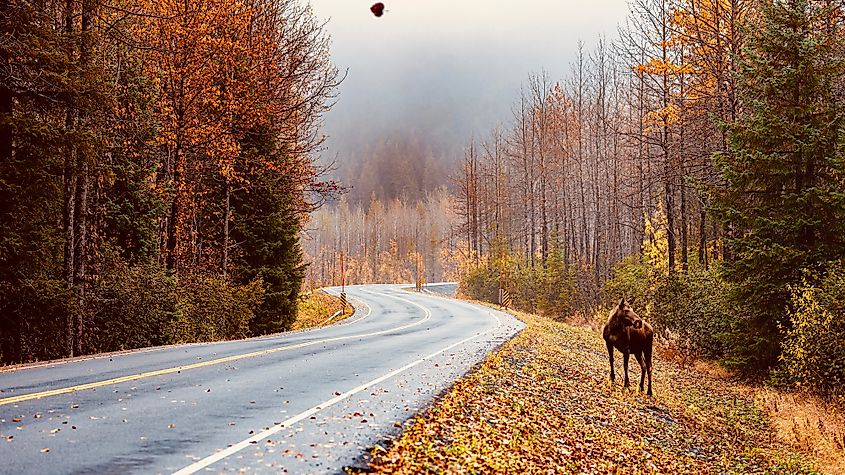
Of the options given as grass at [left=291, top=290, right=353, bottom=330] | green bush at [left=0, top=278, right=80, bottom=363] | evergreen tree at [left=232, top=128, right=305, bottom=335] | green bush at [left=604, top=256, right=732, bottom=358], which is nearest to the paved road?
Result: green bush at [left=0, top=278, right=80, bottom=363]

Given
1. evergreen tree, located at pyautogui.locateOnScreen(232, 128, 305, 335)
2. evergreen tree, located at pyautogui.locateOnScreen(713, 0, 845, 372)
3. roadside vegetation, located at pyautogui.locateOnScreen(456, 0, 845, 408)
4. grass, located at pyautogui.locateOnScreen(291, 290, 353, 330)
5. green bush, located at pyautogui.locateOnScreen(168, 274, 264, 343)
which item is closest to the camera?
roadside vegetation, located at pyautogui.locateOnScreen(456, 0, 845, 408)

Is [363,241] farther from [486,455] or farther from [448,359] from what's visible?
[486,455]

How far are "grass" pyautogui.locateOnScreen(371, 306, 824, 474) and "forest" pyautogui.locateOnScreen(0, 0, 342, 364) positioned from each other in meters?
9.91

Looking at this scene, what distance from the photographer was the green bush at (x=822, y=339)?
43.9ft

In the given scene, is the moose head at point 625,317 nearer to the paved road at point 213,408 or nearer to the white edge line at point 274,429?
the paved road at point 213,408

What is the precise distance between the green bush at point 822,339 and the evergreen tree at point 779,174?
158cm

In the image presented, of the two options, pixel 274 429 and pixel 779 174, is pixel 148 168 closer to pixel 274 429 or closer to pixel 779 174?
pixel 274 429

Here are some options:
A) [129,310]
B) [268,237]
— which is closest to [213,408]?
[129,310]

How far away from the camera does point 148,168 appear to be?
858 inches

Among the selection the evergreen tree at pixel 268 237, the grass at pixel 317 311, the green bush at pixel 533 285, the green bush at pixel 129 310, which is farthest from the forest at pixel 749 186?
the green bush at pixel 129 310

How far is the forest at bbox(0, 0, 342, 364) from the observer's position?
14.4 m

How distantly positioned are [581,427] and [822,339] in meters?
6.65

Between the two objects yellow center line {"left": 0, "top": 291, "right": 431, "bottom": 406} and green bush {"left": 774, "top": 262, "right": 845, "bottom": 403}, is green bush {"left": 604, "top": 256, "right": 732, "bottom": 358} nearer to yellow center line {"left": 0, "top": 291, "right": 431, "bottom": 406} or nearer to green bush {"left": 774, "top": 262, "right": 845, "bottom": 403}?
green bush {"left": 774, "top": 262, "right": 845, "bottom": 403}

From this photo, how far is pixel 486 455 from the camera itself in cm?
755
